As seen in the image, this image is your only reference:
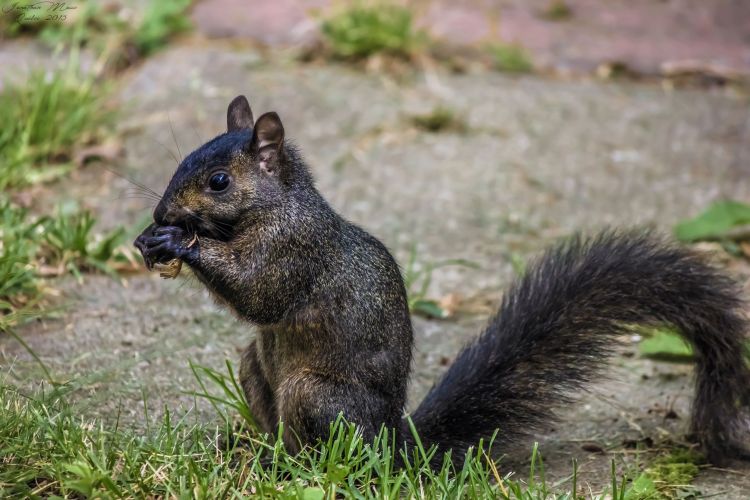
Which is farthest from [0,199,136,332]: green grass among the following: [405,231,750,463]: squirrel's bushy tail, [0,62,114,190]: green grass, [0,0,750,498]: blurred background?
[405,231,750,463]: squirrel's bushy tail

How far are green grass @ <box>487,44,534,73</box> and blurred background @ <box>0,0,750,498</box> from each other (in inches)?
0.7

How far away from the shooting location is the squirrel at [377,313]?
11.4ft

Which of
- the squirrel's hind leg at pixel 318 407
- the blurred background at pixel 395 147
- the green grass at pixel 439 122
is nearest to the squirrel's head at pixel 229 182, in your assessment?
the squirrel's hind leg at pixel 318 407

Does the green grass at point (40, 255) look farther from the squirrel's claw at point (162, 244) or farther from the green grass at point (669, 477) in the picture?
the green grass at point (669, 477)

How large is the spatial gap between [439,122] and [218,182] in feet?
12.3

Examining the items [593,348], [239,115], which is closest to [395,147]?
[239,115]

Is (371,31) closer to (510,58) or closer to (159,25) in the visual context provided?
(510,58)

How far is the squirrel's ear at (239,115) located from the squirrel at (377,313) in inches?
6.8

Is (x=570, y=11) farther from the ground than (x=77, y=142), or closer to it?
farther from the ground

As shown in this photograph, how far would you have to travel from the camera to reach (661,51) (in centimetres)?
816

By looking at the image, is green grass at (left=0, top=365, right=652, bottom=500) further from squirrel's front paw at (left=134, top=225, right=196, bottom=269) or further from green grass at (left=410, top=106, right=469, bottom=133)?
green grass at (left=410, top=106, right=469, bottom=133)

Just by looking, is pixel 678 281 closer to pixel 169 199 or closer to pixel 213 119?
pixel 169 199

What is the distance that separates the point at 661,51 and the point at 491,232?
9.77 feet

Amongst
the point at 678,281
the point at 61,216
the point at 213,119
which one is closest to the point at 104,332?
the point at 61,216
